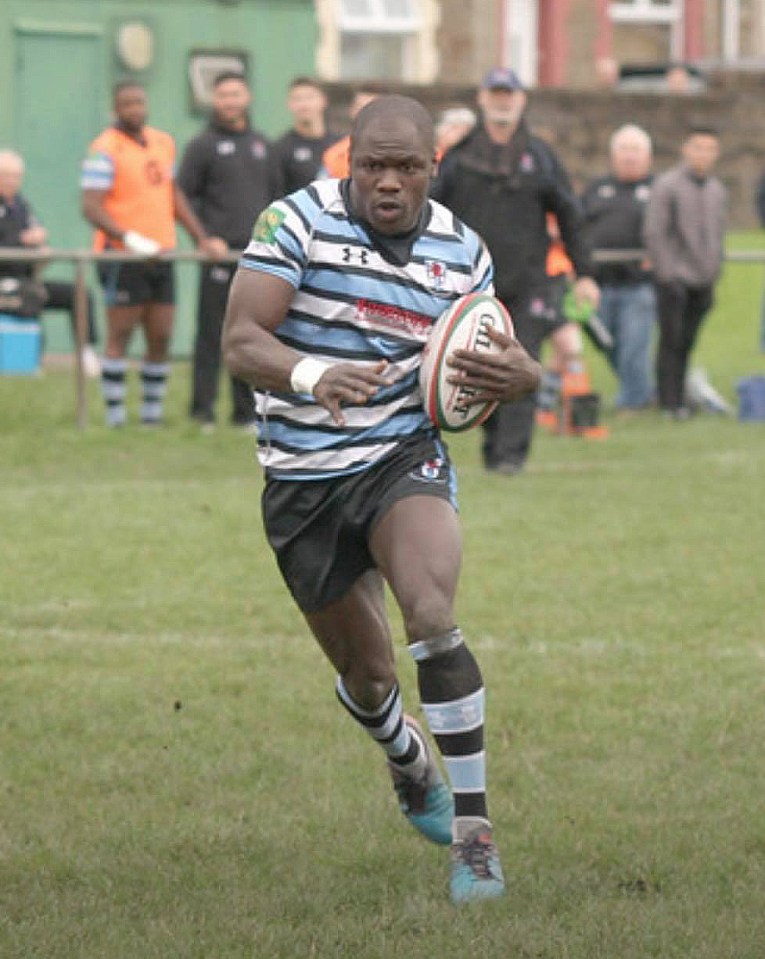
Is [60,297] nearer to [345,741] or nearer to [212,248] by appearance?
[212,248]

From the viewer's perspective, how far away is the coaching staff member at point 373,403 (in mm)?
6383

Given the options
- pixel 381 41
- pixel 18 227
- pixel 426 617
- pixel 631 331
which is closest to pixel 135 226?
pixel 18 227

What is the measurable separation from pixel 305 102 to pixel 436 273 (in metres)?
11.1

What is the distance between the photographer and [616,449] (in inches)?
677

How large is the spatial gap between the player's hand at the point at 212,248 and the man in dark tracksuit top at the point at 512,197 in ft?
8.44

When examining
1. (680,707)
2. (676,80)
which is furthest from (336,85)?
(680,707)

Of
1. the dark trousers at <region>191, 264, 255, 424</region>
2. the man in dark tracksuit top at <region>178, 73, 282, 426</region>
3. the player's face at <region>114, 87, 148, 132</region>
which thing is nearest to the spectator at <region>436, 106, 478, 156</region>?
the man in dark tracksuit top at <region>178, 73, 282, 426</region>

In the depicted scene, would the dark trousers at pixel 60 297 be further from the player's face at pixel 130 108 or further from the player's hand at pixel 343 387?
the player's hand at pixel 343 387

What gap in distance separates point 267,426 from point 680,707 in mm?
2518

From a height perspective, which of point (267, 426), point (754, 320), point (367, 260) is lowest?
point (754, 320)

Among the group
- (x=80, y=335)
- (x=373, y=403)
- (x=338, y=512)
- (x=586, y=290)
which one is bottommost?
(x=80, y=335)

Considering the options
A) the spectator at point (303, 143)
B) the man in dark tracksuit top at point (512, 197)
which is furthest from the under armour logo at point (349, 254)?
the spectator at point (303, 143)

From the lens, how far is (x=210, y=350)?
1741 cm

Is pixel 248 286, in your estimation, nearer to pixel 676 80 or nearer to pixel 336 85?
pixel 336 85
